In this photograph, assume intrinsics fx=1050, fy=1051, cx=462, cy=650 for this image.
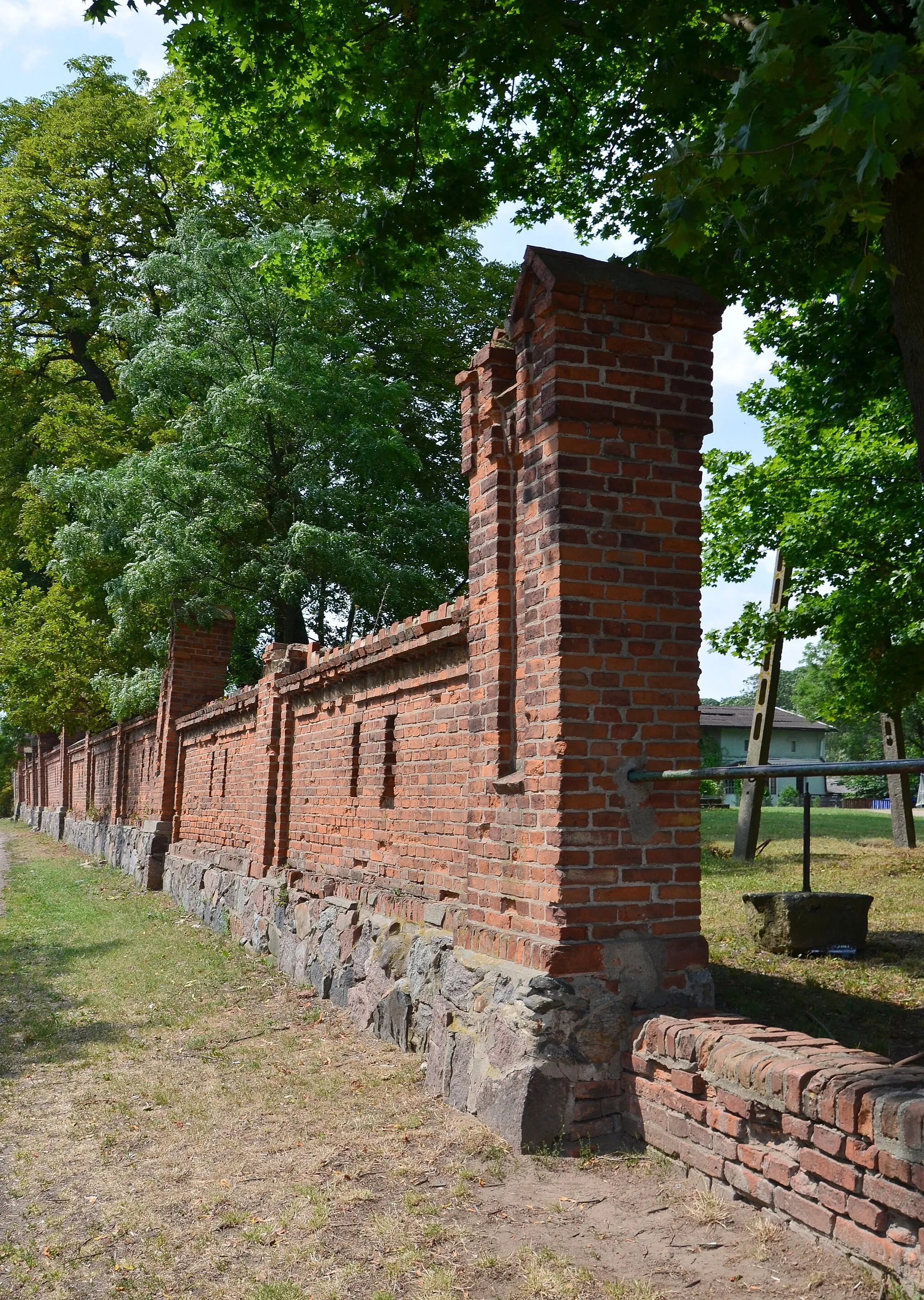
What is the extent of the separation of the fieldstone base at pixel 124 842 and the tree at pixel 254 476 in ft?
11.3

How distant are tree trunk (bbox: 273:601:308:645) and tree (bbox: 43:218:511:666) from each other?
0.20 feet

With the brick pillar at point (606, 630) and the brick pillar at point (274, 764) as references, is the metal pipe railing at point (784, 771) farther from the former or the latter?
the brick pillar at point (274, 764)

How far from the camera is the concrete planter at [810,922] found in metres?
7.94

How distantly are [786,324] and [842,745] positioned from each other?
233ft

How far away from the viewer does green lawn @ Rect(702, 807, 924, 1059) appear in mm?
5730

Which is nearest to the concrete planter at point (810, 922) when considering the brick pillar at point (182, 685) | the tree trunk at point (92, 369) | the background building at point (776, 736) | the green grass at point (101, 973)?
the green grass at point (101, 973)

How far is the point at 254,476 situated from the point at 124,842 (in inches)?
302

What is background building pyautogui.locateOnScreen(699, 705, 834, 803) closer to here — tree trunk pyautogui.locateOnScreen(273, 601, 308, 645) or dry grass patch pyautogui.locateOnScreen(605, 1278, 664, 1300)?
tree trunk pyautogui.locateOnScreen(273, 601, 308, 645)

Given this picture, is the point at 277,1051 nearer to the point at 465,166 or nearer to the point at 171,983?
the point at 171,983

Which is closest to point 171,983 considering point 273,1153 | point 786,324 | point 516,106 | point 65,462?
point 273,1153

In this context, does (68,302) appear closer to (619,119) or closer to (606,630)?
(619,119)

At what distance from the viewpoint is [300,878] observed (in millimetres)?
9273

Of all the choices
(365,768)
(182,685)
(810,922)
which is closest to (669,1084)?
(365,768)

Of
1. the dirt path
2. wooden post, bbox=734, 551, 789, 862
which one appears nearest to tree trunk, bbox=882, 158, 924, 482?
the dirt path
